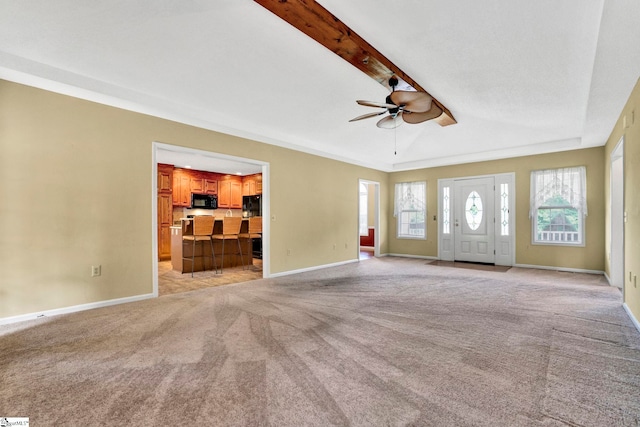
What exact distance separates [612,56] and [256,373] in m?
3.98

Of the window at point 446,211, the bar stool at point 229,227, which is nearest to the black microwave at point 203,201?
the bar stool at point 229,227

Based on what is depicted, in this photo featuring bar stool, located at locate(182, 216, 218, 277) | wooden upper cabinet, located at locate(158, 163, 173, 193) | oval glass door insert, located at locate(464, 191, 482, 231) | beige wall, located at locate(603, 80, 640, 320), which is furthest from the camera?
wooden upper cabinet, located at locate(158, 163, 173, 193)

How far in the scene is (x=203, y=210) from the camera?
29.5ft

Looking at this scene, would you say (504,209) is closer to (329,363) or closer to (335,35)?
(335,35)

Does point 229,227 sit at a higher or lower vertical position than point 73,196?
lower

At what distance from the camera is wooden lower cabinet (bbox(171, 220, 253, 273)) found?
6.08 m

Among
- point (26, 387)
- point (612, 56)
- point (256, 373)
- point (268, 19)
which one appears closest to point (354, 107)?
point (268, 19)

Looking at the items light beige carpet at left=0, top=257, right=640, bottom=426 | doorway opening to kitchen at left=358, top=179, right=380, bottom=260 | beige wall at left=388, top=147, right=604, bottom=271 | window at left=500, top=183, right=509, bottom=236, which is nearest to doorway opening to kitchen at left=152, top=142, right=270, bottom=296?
light beige carpet at left=0, top=257, right=640, bottom=426

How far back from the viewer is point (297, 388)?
1.94m

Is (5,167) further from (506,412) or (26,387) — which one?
(506,412)

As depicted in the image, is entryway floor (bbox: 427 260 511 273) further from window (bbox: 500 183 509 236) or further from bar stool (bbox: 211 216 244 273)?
bar stool (bbox: 211 216 244 273)

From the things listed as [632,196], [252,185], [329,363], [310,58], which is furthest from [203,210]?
[632,196]

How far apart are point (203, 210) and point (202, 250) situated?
3.05m

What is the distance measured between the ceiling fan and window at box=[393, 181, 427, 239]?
365 cm
